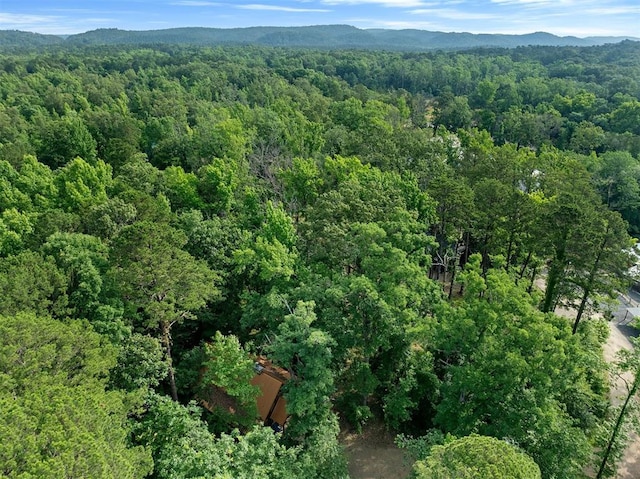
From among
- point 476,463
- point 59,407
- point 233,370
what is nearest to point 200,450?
point 233,370

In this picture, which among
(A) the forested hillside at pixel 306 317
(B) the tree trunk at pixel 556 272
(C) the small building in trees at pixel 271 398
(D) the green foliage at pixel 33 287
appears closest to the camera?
(A) the forested hillside at pixel 306 317

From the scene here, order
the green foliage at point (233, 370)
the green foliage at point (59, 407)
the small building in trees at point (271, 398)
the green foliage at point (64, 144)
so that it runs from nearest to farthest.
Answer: the green foliage at point (59, 407)
the green foliage at point (233, 370)
the small building in trees at point (271, 398)
the green foliage at point (64, 144)

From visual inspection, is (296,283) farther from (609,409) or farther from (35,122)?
(35,122)

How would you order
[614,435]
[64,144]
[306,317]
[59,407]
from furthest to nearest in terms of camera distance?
[64,144]
[306,317]
[614,435]
[59,407]

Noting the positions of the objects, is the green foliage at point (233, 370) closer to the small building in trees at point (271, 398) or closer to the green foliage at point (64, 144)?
the small building in trees at point (271, 398)

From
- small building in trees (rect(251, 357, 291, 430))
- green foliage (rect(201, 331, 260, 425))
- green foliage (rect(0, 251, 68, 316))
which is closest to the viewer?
green foliage (rect(0, 251, 68, 316))

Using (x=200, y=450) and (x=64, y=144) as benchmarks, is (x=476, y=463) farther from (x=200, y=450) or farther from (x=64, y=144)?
(x=64, y=144)

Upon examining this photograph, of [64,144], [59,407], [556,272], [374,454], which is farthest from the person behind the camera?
[64,144]

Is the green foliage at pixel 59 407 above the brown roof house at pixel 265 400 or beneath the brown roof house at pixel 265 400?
above

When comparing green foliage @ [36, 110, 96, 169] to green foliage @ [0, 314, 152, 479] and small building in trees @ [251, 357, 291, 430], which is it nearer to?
small building in trees @ [251, 357, 291, 430]

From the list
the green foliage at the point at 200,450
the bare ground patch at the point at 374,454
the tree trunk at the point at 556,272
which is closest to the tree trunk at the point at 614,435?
the bare ground patch at the point at 374,454

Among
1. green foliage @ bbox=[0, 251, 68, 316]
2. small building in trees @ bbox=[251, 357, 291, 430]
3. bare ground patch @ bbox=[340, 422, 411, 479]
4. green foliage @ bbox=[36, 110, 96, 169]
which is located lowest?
bare ground patch @ bbox=[340, 422, 411, 479]

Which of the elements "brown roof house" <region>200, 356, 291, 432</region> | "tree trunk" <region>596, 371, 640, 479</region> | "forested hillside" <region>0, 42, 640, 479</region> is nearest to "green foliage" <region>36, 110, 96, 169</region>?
"forested hillside" <region>0, 42, 640, 479</region>
